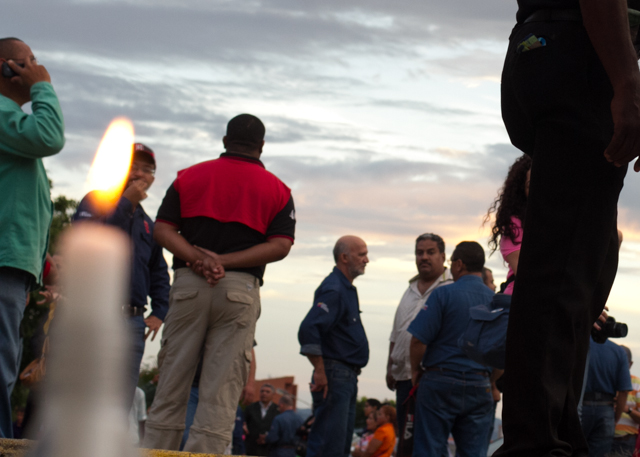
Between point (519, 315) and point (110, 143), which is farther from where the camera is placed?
point (519, 315)

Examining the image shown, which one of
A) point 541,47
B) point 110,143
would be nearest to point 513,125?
point 541,47

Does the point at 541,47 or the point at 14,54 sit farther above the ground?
the point at 14,54

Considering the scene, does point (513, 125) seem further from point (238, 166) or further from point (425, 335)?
point (425, 335)

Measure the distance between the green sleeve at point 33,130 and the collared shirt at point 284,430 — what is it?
33.5ft

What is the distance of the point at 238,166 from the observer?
477cm

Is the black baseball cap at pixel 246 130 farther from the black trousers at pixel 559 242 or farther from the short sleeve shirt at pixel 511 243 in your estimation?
the black trousers at pixel 559 242

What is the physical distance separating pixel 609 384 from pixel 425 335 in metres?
2.14

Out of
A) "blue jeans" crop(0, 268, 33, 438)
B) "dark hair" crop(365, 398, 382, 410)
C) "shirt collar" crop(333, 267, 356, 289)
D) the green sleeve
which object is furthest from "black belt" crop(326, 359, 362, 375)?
"dark hair" crop(365, 398, 382, 410)

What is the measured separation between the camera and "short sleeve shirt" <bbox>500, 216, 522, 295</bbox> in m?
3.83

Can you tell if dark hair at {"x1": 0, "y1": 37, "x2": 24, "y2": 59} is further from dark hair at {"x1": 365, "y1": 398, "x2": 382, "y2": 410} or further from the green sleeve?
dark hair at {"x1": 365, "y1": 398, "x2": 382, "y2": 410}

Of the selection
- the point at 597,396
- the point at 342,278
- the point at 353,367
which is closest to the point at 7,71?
the point at 342,278

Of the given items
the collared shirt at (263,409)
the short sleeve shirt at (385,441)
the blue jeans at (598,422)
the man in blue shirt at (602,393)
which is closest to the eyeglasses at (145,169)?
the man in blue shirt at (602,393)

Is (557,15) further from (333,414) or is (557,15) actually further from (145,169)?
(333,414)

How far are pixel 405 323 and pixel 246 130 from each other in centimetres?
324
